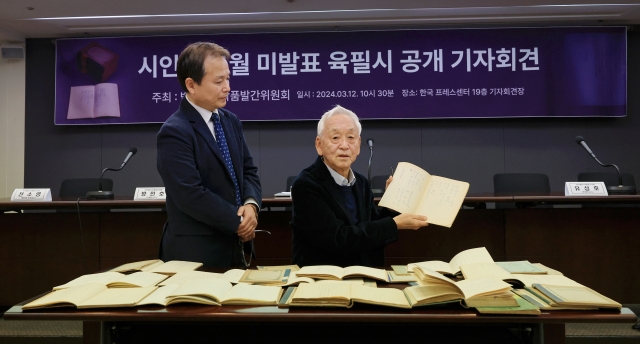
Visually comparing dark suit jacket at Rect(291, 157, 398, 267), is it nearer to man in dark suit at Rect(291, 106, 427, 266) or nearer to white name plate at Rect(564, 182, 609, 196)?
man in dark suit at Rect(291, 106, 427, 266)

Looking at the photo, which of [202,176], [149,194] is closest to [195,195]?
[202,176]

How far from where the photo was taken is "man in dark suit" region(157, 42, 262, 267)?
5.72 ft

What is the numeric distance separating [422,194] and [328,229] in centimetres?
36

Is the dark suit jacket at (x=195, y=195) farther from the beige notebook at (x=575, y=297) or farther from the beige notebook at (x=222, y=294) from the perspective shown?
the beige notebook at (x=575, y=297)

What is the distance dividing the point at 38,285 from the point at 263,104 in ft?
8.71

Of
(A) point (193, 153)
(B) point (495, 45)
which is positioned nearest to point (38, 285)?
(A) point (193, 153)

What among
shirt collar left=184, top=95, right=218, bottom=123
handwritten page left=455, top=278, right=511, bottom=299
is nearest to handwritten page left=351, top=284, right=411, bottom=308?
handwritten page left=455, top=278, right=511, bottom=299

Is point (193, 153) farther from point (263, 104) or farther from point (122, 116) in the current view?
point (122, 116)

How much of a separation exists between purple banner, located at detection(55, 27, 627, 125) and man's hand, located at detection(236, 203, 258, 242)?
3.55 meters

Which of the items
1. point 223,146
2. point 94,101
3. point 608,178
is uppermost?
point 94,101

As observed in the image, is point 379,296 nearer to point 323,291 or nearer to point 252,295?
point 323,291

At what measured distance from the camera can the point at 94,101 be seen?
5359 millimetres

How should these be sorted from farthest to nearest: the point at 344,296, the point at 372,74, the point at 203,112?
1. the point at 372,74
2. the point at 203,112
3. the point at 344,296

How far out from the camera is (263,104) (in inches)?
210
